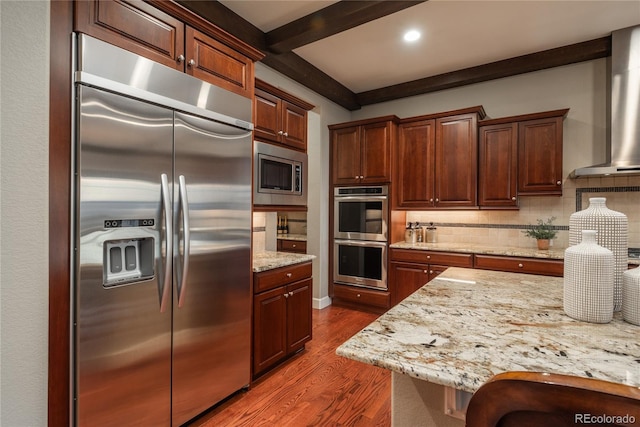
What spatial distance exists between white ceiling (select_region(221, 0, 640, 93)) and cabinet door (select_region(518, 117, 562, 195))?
846 millimetres

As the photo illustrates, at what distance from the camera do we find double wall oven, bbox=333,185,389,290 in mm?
3877

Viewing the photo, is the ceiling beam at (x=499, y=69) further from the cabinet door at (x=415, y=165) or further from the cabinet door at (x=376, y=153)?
the cabinet door at (x=376, y=153)

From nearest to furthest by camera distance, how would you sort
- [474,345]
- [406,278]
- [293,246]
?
[474,345] < [406,278] < [293,246]

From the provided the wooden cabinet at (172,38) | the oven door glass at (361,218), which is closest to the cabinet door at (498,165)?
the oven door glass at (361,218)

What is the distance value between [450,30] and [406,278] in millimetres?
2667

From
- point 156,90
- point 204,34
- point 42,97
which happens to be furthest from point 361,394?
point 204,34

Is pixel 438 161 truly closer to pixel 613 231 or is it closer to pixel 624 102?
pixel 624 102

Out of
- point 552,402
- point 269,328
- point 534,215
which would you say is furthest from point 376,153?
point 552,402

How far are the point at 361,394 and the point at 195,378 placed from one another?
1173mm

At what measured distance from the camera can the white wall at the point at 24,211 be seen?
1.26 metres

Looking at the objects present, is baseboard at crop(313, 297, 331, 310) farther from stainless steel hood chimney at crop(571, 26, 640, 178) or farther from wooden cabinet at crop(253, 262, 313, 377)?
stainless steel hood chimney at crop(571, 26, 640, 178)

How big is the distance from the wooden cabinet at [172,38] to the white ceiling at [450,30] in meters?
0.78

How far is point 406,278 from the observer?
3699 millimetres

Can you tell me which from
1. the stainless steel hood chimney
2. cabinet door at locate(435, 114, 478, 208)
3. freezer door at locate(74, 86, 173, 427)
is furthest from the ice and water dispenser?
the stainless steel hood chimney
